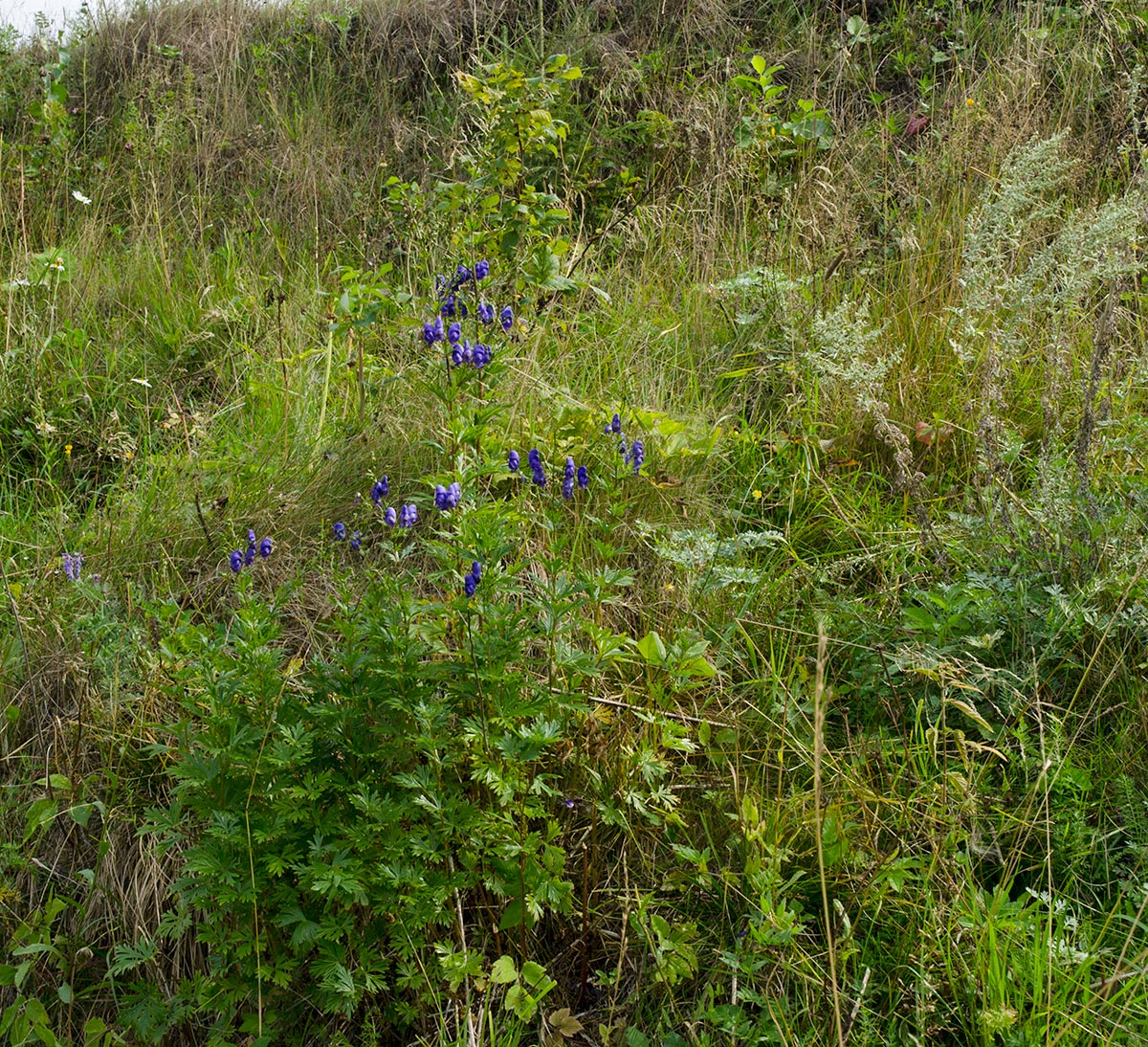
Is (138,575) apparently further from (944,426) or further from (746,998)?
(944,426)

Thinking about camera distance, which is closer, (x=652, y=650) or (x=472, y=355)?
(x=652, y=650)

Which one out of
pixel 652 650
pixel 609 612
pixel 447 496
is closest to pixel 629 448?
pixel 609 612

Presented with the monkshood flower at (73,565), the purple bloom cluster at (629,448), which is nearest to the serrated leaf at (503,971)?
the purple bloom cluster at (629,448)

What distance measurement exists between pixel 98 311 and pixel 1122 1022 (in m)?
4.18

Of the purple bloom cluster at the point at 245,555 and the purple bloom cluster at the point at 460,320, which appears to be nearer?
the purple bloom cluster at the point at 245,555

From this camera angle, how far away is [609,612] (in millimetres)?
2430

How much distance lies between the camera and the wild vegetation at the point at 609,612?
168 centimetres

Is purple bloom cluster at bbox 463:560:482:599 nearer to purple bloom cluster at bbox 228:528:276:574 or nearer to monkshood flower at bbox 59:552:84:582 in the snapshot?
purple bloom cluster at bbox 228:528:276:574

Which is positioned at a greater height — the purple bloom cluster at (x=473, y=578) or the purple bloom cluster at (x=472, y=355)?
the purple bloom cluster at (x=472, y=355)

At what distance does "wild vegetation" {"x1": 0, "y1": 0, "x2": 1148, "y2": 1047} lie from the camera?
1.68m

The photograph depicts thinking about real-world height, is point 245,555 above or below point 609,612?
above

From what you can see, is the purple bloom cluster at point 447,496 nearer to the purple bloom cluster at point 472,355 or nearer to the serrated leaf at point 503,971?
the purple bloom cluster at point 472,355

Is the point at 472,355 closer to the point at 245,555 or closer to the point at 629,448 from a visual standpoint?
the point at 629,448

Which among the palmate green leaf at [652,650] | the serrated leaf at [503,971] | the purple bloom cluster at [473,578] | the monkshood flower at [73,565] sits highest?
the purple bloom cluster at [473,578]
